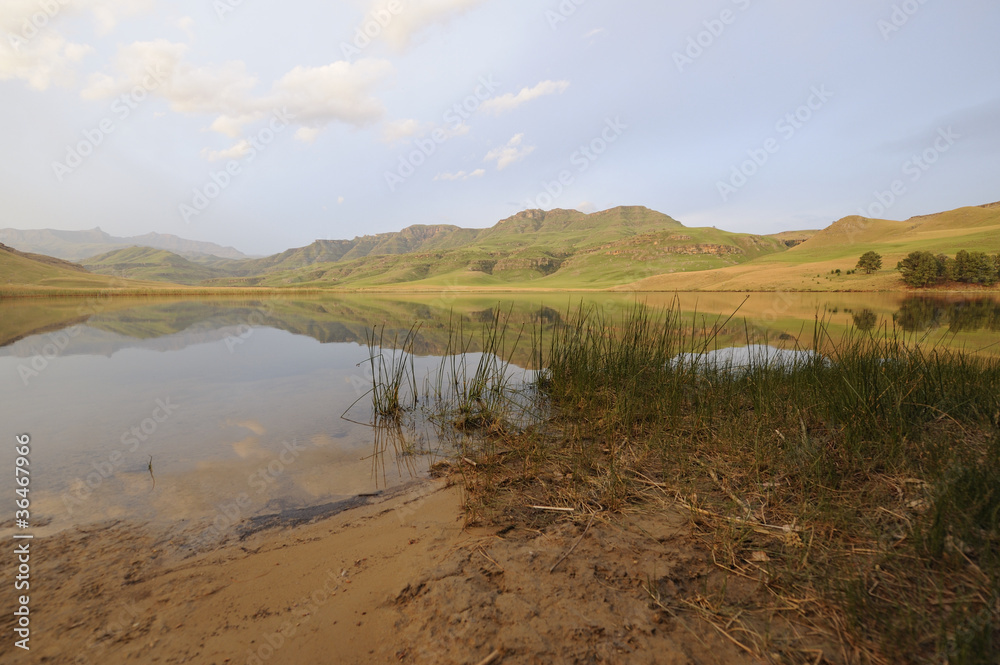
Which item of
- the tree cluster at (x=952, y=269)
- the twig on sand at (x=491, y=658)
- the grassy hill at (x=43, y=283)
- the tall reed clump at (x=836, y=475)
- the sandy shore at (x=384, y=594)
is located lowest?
the sandy shore at (x=384, y=594)

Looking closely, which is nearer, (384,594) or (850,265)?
(384,594)

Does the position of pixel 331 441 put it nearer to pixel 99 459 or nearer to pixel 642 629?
pixel 99 459

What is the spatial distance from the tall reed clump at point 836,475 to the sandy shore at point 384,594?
1.19ft

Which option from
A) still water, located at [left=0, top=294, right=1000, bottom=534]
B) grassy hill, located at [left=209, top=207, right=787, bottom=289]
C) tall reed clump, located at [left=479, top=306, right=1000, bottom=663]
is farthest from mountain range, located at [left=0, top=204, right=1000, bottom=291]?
still water, located at [left=0, top=294, right=1000, bottom=534]

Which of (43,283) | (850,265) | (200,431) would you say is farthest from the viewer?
(43,283)

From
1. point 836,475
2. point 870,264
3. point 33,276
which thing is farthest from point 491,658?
A: point 33,276

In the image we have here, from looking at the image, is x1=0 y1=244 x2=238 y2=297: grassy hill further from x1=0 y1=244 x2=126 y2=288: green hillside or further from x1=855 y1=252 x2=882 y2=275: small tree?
x1=855 y1=252 x2=882 y2=275: small tree

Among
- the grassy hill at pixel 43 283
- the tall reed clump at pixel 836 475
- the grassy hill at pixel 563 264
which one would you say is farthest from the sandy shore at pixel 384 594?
the grassy hill at pixel 563 264

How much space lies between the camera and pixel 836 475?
2439mm

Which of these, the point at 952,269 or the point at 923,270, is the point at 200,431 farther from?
the point at 952,269

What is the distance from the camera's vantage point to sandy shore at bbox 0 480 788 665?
5.16 feet

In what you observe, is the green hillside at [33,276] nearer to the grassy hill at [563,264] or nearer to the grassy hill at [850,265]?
the grassy hill at [563,264]

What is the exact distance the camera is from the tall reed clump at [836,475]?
1477mm

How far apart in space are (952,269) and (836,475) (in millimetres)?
41758
